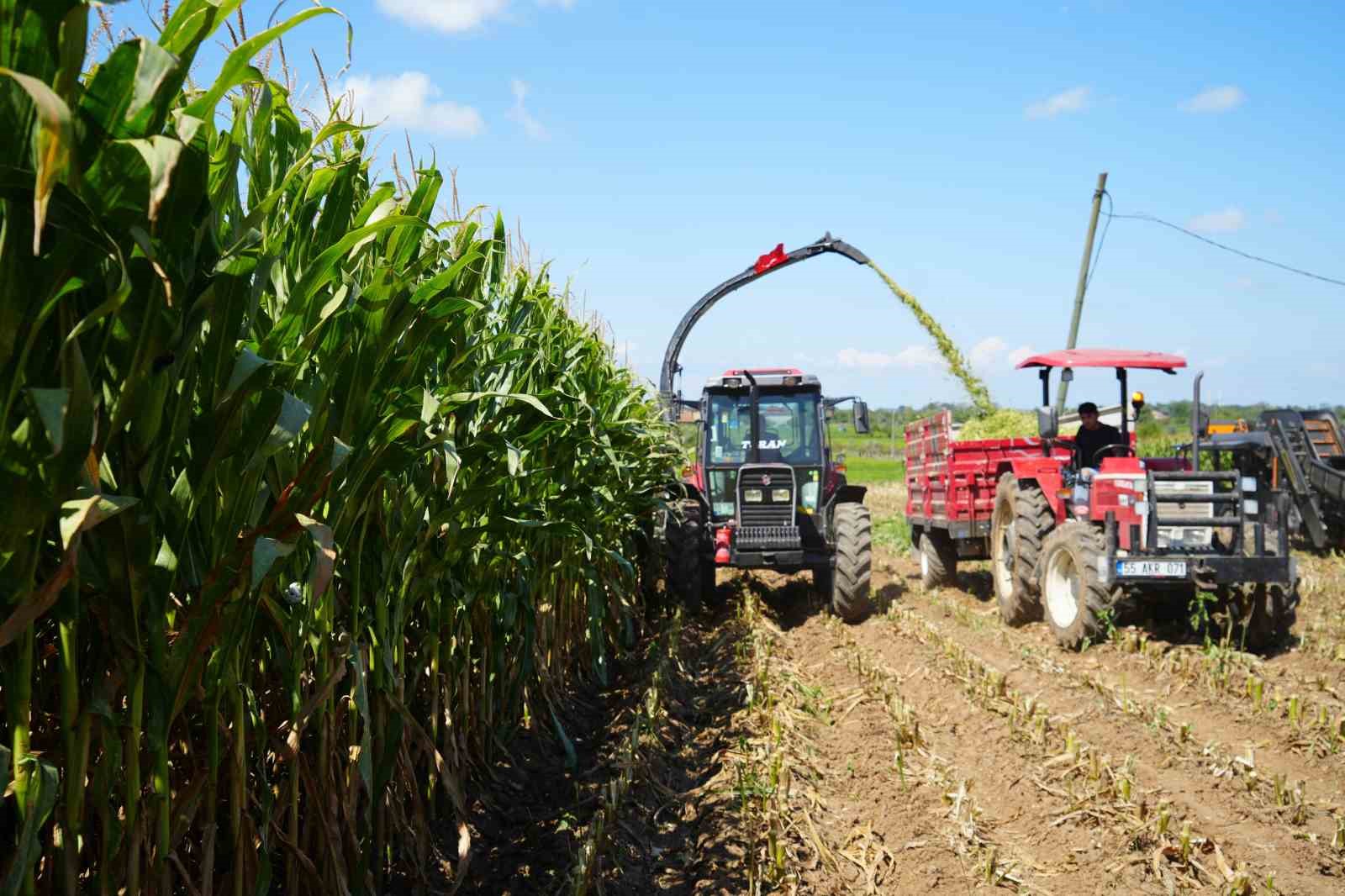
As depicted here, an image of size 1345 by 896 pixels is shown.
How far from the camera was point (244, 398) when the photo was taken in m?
1.79

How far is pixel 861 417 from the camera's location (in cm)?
909

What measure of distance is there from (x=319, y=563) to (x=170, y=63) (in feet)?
2.72

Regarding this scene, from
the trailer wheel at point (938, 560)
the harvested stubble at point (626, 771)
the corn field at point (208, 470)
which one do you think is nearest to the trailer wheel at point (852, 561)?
the harvested stubble at point (626, 771)

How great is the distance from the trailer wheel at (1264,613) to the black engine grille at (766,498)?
348 cm

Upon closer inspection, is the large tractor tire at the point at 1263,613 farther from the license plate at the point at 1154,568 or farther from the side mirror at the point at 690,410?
the side mirror at the point at 690,410

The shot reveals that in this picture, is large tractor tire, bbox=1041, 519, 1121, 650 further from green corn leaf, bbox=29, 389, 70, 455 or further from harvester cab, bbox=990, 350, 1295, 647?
green corn leaf, bbox=29, 389, 70, 455

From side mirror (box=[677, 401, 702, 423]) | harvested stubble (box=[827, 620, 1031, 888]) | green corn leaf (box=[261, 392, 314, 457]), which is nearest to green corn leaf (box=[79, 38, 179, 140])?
green corn leaf (box=[261, 392, 314, 457])

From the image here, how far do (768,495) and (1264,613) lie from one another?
12.8 feet

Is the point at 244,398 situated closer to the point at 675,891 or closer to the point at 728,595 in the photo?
the point at 675,891

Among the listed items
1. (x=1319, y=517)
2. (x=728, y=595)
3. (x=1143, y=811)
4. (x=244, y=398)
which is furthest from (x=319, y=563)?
(x=1319, y=517)

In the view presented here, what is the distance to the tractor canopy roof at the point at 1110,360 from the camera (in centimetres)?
823

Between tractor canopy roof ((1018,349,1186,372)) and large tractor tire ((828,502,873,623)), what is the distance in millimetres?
1965

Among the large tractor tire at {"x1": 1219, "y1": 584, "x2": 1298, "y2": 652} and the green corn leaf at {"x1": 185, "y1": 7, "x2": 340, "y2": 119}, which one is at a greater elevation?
the green corn leaf at {"x1": 185, "y1": 7, "x2": 340, "y2": 119}

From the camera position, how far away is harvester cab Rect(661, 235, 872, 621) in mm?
8734
